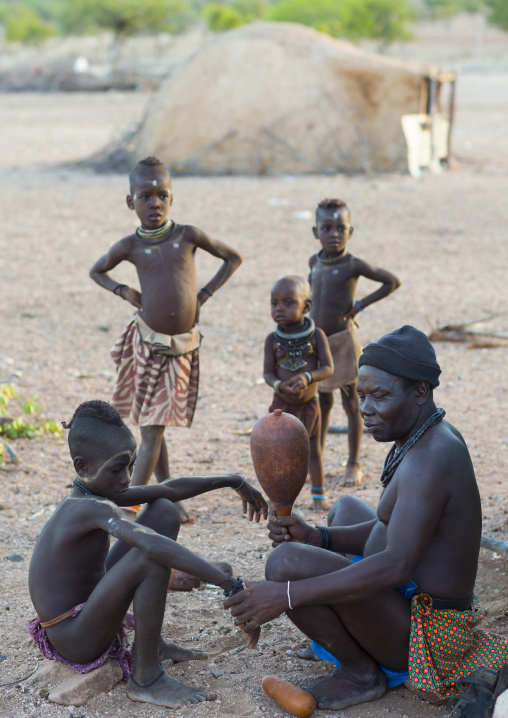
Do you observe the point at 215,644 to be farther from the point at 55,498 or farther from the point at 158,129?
the point at 158,129

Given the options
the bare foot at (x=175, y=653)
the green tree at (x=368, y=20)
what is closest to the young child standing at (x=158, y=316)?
the bare foot at (x=175, y=653)

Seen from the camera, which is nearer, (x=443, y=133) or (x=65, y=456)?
(x=65, y=456)

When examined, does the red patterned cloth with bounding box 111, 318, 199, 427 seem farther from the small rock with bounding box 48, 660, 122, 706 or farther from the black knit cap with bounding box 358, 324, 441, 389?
the black knit cap with bounding box 358, 324, 441, 389

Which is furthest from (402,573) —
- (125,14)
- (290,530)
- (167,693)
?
(125,14)

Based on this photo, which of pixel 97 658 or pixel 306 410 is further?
pixel 306 410

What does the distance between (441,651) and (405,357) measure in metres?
0.96

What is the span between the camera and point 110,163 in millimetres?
Result: 16781

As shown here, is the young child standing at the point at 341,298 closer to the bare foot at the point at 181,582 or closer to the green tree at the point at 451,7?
the bare foot at the point at 181,582

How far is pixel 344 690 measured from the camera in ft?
9.68

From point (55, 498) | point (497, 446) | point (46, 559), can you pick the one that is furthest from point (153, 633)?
point (497, 446)

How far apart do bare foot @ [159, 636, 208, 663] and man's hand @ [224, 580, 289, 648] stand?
54cm

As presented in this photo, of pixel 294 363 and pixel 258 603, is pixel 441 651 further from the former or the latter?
pixel 294 363

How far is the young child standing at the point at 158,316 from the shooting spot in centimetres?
447

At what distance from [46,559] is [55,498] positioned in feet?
5.94
